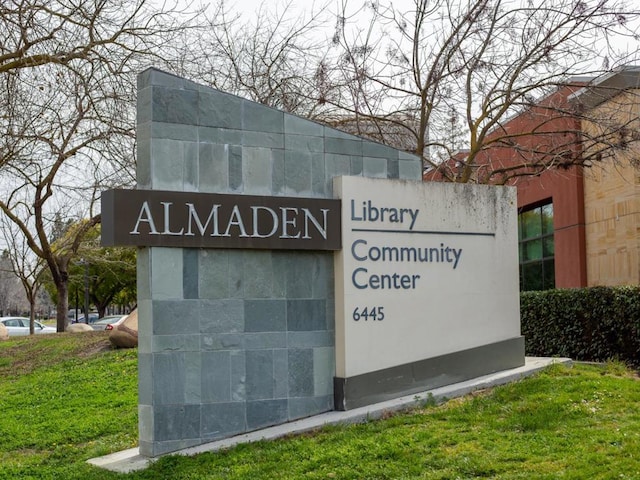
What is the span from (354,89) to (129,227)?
7.34 m

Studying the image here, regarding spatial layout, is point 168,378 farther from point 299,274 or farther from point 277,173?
point 277,173

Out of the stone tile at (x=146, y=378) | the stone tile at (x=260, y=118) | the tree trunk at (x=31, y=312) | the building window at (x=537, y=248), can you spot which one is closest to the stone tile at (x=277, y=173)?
the stone tile at (x=260, y=118)

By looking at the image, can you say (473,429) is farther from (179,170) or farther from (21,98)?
(21,98)

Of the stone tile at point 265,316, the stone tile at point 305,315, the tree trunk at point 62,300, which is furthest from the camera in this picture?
the tree trunk at point 62,300

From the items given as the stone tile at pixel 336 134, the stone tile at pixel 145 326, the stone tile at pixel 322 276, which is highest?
the stone tile at pixel 336 134

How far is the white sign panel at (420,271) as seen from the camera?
9828 mm

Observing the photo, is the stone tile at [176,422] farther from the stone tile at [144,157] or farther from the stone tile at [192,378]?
the stone tile at [144,157]

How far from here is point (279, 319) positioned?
31.2ft

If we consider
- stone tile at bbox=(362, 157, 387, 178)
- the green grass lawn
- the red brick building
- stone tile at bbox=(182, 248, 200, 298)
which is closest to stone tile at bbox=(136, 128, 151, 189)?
stone tile at bbox=(182, 248, 200, 298)

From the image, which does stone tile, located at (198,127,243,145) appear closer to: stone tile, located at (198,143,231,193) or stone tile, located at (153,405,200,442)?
stone tile, located at (198,143,231,193)

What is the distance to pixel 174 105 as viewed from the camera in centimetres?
912

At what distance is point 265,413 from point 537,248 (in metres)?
17.2

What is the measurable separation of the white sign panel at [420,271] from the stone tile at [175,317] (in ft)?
6.00

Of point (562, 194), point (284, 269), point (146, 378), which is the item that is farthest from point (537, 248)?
point (146, 378)
